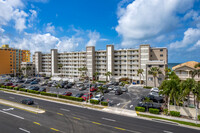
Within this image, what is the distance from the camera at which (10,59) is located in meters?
119

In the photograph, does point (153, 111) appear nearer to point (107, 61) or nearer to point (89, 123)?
point (89, 123)

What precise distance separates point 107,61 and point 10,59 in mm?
99047

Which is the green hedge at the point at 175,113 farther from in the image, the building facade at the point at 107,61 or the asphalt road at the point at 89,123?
the building facade at the point at 107,61

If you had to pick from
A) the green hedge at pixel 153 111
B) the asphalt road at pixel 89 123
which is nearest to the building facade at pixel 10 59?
the asphalt road at pixel 89 123

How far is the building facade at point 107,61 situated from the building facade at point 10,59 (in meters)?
26.9

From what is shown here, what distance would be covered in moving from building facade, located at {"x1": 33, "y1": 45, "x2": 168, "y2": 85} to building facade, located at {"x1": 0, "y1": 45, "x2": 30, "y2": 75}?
1061 inches

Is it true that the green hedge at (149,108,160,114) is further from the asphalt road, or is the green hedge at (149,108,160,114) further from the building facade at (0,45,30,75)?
the building facade at (0,45,30,75)

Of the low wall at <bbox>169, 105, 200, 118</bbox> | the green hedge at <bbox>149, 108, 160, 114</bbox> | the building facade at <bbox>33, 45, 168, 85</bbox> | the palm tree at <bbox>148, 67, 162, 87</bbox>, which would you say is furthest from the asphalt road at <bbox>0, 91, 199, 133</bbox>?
the building facade at <bbox>33, 45, 168, 85</bbox>

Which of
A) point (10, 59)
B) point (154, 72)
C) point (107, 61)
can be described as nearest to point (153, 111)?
point (154, 72)

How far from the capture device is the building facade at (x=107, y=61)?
7081 cm

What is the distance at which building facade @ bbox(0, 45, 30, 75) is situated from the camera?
369ft

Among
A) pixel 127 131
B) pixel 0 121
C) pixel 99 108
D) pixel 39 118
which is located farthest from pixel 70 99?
pixel 127 131

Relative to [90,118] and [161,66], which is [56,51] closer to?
[161,66]

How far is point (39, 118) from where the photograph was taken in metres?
25.9
